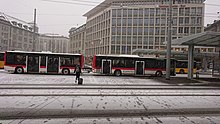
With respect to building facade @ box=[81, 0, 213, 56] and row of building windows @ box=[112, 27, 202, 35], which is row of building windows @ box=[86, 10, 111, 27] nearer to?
building facade @ box=[81, 0, 213, 56]

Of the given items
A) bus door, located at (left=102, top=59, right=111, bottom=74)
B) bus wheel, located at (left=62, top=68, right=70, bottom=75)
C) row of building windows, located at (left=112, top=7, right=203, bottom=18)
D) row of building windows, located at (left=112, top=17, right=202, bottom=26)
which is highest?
row of building windows, located at (left=112, top=7, right=203, bottom=18)

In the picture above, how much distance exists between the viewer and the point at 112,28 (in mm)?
76000

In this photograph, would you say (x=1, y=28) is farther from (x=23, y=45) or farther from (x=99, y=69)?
(x=99, y=69)

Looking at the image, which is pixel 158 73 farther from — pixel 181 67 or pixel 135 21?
pixel 135 21

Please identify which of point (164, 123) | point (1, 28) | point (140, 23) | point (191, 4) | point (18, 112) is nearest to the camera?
point (164, 123)

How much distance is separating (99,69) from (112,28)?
170ft

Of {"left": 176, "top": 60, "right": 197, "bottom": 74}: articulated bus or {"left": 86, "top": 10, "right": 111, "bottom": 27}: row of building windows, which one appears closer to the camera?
{"left": 176, "top": 60, "right": 197, "bottom": 74}: articulated bus

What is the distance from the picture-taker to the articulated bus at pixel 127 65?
26.0 m

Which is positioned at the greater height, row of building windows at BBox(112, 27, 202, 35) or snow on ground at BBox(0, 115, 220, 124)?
row of building windows at BBox(112, 27, 202, 35)

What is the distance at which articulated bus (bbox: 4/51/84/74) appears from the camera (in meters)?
24.3

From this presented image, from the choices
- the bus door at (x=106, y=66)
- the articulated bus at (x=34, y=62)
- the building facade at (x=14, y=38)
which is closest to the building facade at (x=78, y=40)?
the building facade at (x=14, y=38)

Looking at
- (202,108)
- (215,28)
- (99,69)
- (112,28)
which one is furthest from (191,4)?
(202,108)

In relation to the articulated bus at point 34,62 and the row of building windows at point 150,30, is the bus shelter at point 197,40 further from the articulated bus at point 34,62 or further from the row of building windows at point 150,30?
the row of building windows at point 150,30

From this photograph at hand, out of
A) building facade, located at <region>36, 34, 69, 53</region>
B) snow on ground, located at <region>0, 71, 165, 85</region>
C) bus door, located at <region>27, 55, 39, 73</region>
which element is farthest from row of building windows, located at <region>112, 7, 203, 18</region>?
snow on ground, located at <region>0, 71, 165, 85</region>
